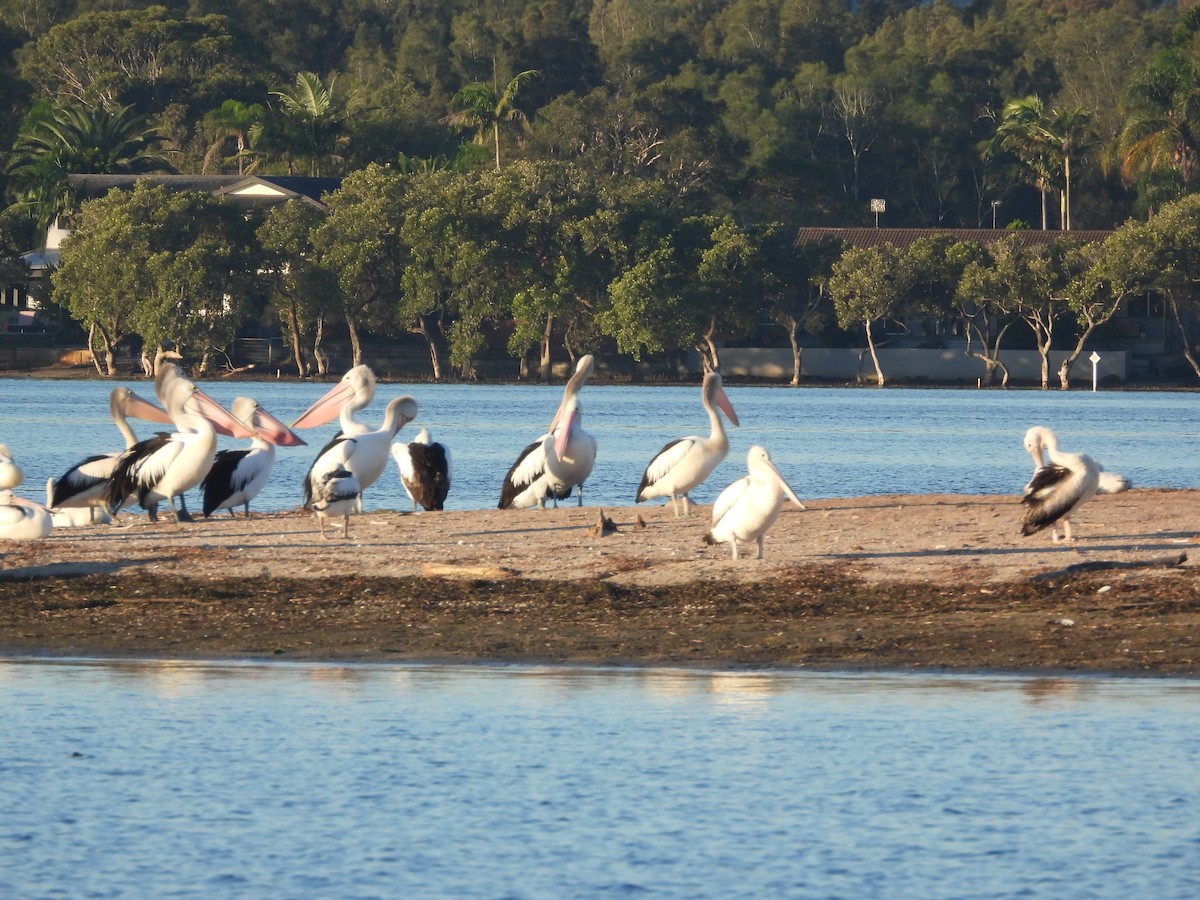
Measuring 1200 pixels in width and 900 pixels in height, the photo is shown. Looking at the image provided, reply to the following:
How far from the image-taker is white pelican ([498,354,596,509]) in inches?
687

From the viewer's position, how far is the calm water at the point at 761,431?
2720 centimetres

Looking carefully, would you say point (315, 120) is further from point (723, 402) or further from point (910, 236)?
point (723, 402)

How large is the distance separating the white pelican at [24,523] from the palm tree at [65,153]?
6018 centimetres

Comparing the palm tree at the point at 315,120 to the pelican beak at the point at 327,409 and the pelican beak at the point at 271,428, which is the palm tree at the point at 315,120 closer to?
the pelican beak at the point at 327,409

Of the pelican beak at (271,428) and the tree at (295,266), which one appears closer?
the pelican beak at (271,428)

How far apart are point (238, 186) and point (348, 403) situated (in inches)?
2266

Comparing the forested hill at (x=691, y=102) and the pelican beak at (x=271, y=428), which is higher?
the forested hill at (x=691, y=102)

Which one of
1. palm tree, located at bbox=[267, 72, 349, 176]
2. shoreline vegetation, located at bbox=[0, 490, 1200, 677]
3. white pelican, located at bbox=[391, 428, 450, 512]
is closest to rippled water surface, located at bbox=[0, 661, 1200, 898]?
shoreline vegetation, located at bbox=[0, 490, 1200, 677]

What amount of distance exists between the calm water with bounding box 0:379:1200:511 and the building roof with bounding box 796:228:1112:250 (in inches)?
224

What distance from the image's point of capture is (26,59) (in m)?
96.6

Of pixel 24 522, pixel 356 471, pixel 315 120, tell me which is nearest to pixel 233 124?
pixel 315 120

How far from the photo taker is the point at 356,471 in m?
15.5

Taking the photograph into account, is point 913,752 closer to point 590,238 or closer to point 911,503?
point 911,503

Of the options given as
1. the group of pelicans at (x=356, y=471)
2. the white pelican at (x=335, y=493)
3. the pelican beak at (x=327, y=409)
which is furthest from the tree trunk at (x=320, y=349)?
the white pelican at (x=335, y=493)
